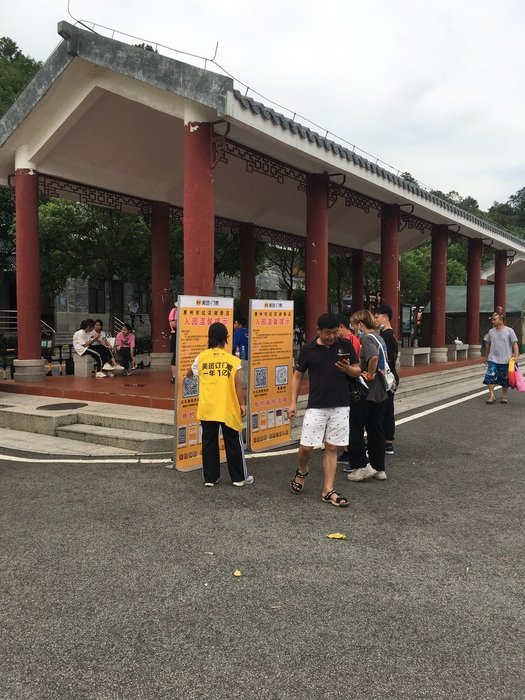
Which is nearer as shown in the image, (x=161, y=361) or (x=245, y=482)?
(x=245, y=482)

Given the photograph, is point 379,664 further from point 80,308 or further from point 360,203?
point 80,308

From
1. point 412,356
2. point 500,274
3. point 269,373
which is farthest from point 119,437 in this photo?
point 500,274

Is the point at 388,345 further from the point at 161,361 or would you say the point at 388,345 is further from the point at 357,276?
the point at 357,276

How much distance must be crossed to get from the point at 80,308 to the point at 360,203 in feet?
62.6

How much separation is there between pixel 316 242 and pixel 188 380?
6503 mm

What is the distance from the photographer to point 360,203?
1381 cm

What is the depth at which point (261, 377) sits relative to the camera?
7.25 m

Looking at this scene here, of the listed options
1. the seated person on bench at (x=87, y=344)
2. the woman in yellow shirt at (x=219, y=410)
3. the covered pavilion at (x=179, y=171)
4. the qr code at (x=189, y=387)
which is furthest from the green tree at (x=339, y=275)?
the woman in yellow shirt at (x=219, y=410)

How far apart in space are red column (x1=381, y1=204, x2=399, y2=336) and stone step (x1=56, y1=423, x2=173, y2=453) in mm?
9270

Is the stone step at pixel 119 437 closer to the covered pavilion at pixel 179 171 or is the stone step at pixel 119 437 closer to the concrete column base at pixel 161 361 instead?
the covered pavilion at pixel 179 171

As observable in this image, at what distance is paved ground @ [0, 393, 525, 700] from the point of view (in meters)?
2.51

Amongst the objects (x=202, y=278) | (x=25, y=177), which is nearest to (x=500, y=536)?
(x=202, y=278)

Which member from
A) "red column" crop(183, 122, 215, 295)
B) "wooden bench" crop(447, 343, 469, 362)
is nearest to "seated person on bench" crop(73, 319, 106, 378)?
"red column" crop(183, 122, 215, 295)

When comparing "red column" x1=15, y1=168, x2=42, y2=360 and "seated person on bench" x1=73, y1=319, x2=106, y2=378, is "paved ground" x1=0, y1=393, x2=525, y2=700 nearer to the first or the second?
"red column" x1=15, y1=168, x2=42, y2=360
